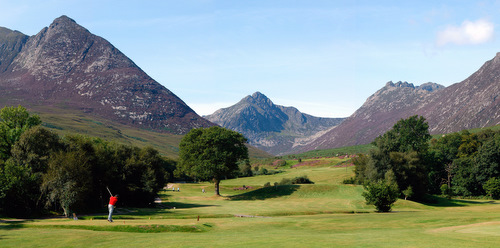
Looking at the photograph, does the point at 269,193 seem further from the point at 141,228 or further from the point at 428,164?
the point at 141,228

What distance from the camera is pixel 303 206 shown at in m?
69.1

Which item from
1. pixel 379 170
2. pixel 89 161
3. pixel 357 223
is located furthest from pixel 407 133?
pixel 89 161

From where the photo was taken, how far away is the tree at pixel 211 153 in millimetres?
84375

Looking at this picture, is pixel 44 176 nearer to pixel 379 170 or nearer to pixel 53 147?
pixel 53 147

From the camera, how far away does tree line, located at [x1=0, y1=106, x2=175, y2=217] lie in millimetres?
51094

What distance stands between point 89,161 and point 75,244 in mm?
40129

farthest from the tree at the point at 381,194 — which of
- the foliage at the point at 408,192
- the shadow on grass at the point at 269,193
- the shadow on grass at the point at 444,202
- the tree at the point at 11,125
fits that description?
the tree at the point at 11,125

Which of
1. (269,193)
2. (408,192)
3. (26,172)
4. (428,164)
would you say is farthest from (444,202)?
(26,172)

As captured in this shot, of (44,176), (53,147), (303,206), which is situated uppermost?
(53,147)

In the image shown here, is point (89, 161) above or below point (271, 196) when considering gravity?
above

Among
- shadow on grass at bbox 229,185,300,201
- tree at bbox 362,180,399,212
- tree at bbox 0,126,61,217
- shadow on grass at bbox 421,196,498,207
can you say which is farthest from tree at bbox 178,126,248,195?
shadow on grass at bbox 421,196,498,207

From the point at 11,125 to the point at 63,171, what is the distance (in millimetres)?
21992

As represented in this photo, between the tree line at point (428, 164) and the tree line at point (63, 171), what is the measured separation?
44.1 m

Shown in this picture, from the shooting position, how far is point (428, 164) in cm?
10844
